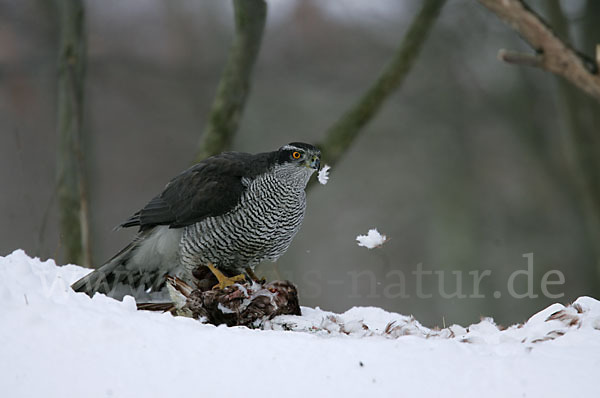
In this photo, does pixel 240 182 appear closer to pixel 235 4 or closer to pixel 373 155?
pixel 235 4

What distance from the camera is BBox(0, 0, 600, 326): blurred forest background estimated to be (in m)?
8.69

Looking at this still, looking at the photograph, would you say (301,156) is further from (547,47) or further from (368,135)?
(368,135)

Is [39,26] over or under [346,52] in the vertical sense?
under

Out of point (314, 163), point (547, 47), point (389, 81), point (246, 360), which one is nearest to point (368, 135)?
point (389, 81)

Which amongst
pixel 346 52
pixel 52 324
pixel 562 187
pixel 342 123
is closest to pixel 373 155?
pixel 346 52

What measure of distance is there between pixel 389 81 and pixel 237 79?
4.36 feet

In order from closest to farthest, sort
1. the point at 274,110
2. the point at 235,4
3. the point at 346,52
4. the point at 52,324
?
the point at 52,324 < the point at 235,4 < the point at 274,110 < the point at 346,52

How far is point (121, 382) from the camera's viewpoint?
181cm

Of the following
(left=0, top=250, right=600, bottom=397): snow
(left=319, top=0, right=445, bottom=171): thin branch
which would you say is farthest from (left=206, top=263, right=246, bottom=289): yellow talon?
(left=319, top=0, right=445, bottom=171): thin branch

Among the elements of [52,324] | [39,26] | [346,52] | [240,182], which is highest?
[346,52]

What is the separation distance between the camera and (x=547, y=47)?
4457mm

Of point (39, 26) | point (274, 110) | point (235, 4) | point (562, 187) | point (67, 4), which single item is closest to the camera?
point (235, 4)

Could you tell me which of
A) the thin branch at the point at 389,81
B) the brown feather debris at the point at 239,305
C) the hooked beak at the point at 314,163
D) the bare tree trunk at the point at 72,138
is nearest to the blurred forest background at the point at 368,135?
the bare tree trunk at the point at 72,138

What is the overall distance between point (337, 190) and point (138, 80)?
404 cm
